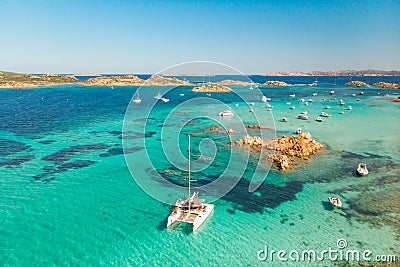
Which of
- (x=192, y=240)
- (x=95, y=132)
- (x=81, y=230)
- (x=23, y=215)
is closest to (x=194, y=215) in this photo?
(x=192, y=240)

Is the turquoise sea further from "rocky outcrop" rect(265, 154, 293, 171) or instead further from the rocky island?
the rocky island

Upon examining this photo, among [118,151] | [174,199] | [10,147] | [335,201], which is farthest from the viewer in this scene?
[10,147]

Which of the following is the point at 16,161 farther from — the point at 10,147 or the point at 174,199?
the point at 174,199

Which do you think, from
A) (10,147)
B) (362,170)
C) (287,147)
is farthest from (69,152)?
(362,170)

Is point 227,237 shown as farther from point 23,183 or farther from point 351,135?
point 351,135

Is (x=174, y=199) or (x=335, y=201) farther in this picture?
(x=174, y=199)

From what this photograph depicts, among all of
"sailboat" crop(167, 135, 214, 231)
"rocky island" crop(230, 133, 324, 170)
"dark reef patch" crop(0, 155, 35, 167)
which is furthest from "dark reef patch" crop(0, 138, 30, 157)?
"rocky island" crop(230, 133, 324, 170)

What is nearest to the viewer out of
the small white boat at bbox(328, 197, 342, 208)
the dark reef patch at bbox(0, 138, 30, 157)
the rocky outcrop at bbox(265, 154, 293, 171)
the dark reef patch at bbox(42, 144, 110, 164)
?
the small white boat at bbox(328, 197, 342, 208)

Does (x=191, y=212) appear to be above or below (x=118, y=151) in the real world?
below
